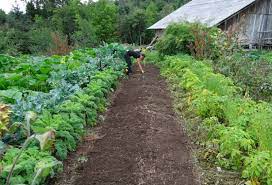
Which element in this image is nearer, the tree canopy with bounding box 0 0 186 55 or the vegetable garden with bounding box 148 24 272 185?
the vegetable garden with bounding box 148 24 272 185

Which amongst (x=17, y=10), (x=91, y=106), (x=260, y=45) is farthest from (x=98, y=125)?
(x=17, y=10)

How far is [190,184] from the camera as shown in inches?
186

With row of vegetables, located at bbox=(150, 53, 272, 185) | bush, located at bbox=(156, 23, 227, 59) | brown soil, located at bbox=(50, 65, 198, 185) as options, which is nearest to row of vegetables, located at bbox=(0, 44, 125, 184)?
brown soil, located at bbox=(50, 65, 198, 185)

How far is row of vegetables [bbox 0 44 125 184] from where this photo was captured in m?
2.94

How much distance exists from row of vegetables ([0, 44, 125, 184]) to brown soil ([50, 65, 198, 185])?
26 cm

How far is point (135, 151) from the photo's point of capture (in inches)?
223

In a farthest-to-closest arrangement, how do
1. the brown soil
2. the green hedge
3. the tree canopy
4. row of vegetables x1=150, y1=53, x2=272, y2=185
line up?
1. the tree canopy
2. the brown soil
3. row of vegetables x1=150, y1=53, x2=272, y2=185
4. the green hedge

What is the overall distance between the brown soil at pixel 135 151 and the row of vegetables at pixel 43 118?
0.26 m

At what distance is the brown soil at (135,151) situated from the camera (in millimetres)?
4863

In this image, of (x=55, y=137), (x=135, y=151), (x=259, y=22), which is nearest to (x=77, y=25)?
(x=259, y=22)

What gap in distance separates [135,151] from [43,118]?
1445 millimetres

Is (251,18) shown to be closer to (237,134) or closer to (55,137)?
(237,134)

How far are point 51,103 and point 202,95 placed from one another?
3007 millimetres

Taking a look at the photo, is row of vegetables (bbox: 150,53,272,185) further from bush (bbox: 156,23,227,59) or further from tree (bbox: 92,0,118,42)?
tree (bbox: 92,0,118,42)
